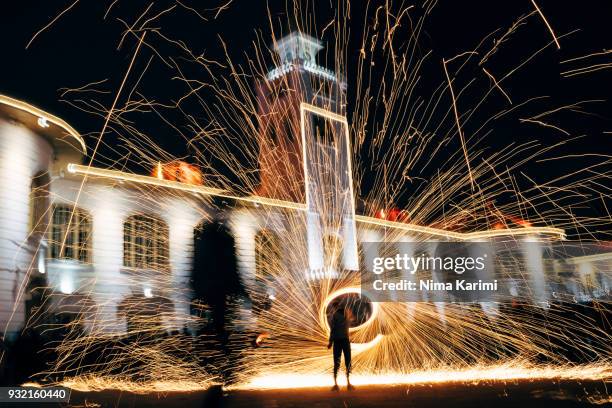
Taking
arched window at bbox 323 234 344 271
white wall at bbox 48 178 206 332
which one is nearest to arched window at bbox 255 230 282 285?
arched window at bbox 323 234 344 271

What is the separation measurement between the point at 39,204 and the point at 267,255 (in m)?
9.03

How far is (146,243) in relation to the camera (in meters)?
21.3

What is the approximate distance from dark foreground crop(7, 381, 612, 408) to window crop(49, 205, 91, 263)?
8424mm

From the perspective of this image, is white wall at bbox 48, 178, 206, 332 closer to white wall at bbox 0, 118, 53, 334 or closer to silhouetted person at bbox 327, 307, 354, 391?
white wall at bbox 0, 118, 53, 334

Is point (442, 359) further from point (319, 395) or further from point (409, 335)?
point (319, 395)

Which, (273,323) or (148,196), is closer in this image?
(273,323)

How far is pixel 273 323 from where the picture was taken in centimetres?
1302

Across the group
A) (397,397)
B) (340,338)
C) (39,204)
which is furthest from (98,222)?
(397,397)

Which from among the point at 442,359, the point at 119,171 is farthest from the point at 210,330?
the point at 119,171

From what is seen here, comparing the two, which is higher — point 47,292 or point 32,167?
point 32,167

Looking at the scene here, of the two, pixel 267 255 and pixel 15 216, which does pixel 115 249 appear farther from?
pixel 267 255

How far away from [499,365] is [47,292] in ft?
39.9

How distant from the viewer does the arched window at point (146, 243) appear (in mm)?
20406

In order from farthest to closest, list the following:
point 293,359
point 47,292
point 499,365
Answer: point 47,292, point 499,365, point 293,359
